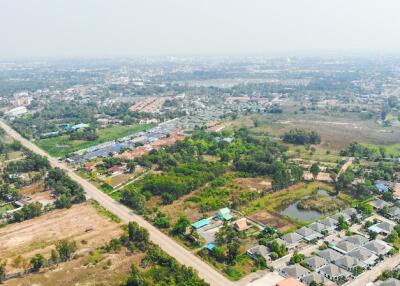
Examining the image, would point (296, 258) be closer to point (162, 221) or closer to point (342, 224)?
point (342, 224)

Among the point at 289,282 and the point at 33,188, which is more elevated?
the point at 289,282

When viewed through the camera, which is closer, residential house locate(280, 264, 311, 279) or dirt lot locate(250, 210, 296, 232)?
residential house locate(280, 264, 311, 279)

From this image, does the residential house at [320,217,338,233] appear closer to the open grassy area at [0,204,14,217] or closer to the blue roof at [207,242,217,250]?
the blue roof at [207,242,217,250]

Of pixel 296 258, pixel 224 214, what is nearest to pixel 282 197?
pixel 224 214

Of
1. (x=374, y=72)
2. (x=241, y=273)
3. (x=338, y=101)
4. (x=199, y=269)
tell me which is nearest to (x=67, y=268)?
(x=199, y=269)

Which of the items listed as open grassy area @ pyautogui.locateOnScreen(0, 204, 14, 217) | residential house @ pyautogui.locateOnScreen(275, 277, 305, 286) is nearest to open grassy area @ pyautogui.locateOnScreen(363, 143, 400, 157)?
residential house @ pyautogui.locateOnScreen(275, 277, 305, 286)

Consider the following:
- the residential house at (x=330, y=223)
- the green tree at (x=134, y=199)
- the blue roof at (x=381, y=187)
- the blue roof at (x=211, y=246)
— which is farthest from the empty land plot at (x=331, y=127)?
the blue roof at (x=211, y=246)

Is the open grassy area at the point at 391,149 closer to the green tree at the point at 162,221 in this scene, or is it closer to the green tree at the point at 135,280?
the green tree at the point at 162,221
